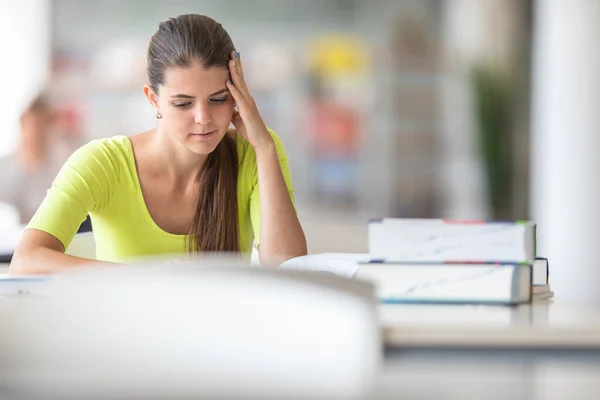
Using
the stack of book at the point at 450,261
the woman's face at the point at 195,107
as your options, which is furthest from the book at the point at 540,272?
the woman's face at the point at 195,107

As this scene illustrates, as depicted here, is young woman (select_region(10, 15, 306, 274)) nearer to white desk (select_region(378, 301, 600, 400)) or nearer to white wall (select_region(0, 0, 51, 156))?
white desk (select_region(378, 301, 600, 400))

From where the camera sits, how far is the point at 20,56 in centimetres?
599

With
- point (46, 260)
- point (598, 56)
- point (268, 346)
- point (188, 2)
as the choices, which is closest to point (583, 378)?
point (268, 346)

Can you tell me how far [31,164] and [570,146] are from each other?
2.83m

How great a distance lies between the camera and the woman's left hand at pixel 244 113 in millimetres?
1948

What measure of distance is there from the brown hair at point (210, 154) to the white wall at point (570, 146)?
2884 mm

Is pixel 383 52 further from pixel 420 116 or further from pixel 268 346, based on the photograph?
pixel 268 346

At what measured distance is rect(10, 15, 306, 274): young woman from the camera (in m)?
1.88

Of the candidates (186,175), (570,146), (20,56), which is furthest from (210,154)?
(20,56)

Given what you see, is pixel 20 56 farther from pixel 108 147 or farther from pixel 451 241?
pixel 451 241

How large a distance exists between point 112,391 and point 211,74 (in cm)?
141

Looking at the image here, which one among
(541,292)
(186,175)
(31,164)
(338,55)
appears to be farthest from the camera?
(338,55)

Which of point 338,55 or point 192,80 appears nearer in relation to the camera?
point 192,80

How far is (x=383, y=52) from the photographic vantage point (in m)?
5.96
